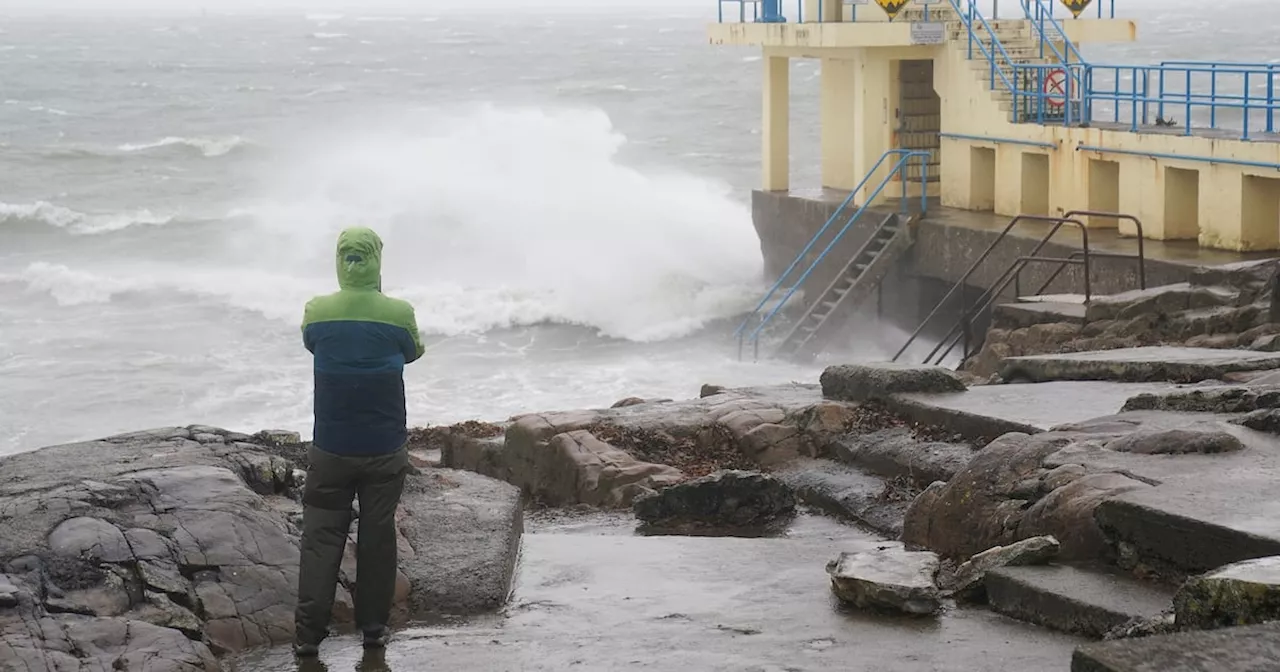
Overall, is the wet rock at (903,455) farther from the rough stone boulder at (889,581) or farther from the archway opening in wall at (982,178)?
A: the archway opening in wall at (982,178)

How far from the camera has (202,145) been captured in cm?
5931

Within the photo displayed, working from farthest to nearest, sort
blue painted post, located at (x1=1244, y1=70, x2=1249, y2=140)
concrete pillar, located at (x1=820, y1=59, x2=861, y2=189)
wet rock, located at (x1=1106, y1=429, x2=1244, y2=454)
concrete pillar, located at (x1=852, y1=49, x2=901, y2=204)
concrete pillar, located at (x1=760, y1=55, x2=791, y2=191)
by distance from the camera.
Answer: concrete pillar, located at (x1=760, y1=55, x2=791, y2=191) < concrete pillar, located at (x1=820, y1=59, x2=861, y2=189) < concrete pillar, located at (x1=852, y1=49, x2=901, y2=204) < blue painted post, located at (x1=1244, y1=70, x2=1249, y2=140) < wet rock, located at (x1=1106, y1=429, x2=1244, y2=454)

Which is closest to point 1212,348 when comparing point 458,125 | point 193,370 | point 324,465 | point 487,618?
point 487,618

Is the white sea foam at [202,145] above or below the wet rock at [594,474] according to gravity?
below

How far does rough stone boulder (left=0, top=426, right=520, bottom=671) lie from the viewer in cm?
596

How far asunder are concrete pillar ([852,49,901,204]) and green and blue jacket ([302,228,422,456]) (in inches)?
729

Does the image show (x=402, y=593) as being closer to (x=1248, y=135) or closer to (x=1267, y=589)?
(x=1267, y=589)

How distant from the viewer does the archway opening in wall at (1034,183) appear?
21.8 meters

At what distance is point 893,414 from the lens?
1025 cm

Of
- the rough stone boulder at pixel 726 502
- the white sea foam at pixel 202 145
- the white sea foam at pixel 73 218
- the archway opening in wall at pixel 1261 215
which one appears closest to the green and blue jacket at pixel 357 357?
the rough stone boulder at pixel 726 502

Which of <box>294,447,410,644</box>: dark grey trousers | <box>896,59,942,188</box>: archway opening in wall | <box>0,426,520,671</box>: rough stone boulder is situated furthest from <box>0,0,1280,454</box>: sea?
<box>294,447,410,644</box>: dark grey trousers

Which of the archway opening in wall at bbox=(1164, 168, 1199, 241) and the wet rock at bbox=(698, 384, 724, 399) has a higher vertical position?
the archway opening in wall at bbox=(1164, 168, 1199, 241)

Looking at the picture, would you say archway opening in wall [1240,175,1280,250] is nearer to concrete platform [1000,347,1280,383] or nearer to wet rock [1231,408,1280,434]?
concrete platform [1000,347,1280,383]

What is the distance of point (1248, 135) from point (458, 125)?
121ft
